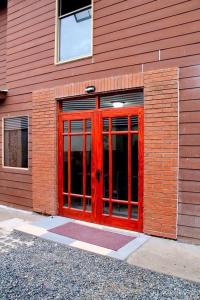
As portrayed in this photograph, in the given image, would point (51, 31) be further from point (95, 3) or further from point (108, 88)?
point (108, 88)

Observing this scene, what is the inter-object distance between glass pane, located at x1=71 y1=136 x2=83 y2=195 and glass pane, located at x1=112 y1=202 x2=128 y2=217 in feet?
2.55

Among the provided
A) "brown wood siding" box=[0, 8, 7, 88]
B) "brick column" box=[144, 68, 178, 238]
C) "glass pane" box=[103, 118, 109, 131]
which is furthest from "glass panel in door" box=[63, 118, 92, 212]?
"brown wood siding" box=[0, 8, 7, 88]

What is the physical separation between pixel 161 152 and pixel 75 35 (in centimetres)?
306

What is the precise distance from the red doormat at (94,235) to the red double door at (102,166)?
12.6 inches

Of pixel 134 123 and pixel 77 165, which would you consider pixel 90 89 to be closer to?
pixel 134 123

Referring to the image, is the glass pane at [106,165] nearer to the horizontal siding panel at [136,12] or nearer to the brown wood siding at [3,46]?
the horizontal siding panel at [136,12]

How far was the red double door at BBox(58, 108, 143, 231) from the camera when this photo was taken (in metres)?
4.75

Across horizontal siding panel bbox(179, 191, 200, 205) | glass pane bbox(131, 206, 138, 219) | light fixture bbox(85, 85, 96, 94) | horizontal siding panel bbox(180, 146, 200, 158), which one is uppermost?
light fixture bbox(85, 85, 96, 94)

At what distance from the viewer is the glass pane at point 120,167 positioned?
4.84 metres

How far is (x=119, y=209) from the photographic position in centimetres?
494

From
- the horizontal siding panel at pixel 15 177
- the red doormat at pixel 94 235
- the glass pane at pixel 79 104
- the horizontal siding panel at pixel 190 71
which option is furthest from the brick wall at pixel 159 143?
the horizontal siding panel at pixel 15 177

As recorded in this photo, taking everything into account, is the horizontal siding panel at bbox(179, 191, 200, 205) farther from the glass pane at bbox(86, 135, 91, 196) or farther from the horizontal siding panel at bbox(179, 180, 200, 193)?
the glass pane at bbox(86, 135, 91, 196)

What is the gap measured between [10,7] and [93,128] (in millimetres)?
4009

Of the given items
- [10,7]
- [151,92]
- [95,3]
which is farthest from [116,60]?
[10,7]
